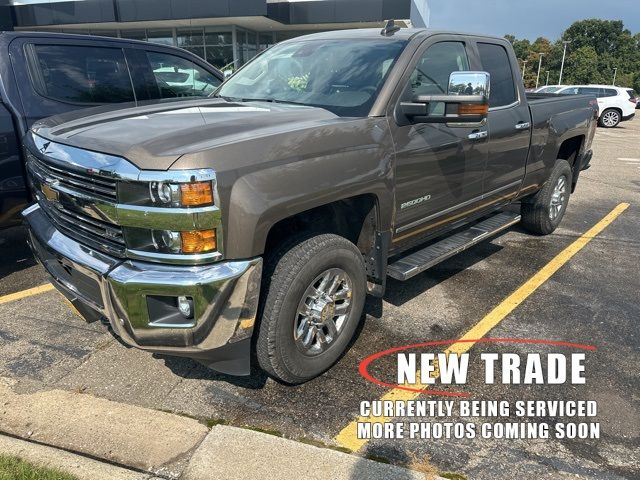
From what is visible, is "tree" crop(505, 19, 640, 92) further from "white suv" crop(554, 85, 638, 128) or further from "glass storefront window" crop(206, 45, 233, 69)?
"glass storefront window" crop(206, 45, 233, 69)

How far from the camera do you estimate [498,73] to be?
14.6 ft

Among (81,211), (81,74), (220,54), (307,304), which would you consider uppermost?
(81,74)

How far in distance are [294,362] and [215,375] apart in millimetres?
612

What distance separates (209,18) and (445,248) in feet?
80.4

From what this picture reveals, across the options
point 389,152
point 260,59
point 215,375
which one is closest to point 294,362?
point 215,375

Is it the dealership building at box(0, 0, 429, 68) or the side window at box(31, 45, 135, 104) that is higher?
the dealership building at box(0, 0, 429, 68)

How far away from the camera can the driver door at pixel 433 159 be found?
3.26 m

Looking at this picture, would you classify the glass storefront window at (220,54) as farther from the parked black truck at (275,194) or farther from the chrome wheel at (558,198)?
the parked black truck at (275,194)

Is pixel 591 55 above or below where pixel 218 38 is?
below

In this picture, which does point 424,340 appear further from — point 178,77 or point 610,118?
point 610,118

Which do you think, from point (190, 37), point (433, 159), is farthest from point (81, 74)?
point (190, 37)

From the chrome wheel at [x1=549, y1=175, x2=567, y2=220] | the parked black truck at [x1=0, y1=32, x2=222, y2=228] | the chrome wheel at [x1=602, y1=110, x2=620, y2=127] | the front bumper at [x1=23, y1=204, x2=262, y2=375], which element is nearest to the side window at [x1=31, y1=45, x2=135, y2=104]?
the parked black truck at [x1=0, y1=32, x2=222, y2=228]

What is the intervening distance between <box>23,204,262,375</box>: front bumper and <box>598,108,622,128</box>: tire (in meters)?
23.0

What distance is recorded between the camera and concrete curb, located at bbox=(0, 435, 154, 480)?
7.64ft
